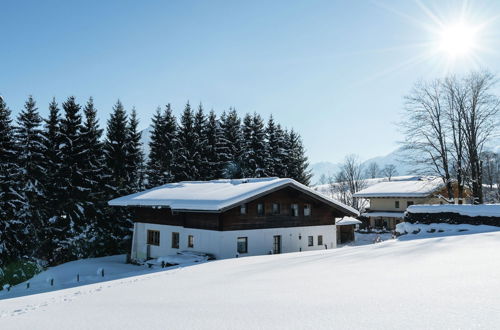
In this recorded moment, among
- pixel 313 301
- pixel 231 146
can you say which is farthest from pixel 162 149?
pixel 313 301

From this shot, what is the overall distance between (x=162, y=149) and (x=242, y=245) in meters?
23.4

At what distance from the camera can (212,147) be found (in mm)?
48000

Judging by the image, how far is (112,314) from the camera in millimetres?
7914

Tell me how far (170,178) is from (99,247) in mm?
11008

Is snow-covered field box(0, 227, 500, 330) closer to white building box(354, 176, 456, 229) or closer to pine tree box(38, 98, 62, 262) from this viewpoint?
pine tree box(38, 98, 62, 262)

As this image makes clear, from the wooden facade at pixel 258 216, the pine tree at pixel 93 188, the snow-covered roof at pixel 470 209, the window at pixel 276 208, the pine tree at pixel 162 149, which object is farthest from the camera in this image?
the pine tree at pixel 162 149

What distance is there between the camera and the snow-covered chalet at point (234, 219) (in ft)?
80.3

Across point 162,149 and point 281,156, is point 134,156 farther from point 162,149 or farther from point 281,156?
point 281,156

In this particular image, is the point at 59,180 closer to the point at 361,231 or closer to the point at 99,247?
the point at 99,247

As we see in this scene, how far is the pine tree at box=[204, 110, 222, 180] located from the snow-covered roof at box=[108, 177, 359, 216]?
506 inches

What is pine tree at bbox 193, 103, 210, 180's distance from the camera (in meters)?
45.6

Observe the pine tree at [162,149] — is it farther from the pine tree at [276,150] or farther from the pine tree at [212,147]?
the pine tree at [276,150]

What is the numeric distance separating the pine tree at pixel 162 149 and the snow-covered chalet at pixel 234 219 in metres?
10.7

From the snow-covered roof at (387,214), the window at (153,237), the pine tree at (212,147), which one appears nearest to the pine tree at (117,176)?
the window at (153,237)
